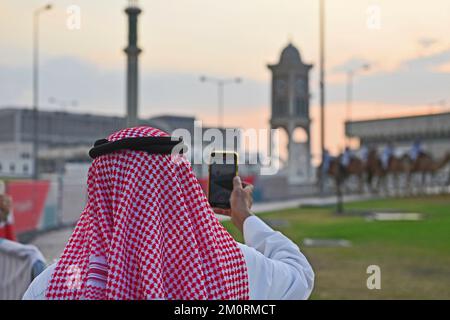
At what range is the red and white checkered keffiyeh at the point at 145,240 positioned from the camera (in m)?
1.98

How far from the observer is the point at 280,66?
61.8 m

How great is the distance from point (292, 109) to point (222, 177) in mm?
63890

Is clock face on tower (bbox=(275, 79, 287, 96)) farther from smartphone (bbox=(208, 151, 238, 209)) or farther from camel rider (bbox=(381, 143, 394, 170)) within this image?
smartphone (bbox=(208, 151, 238, 209))

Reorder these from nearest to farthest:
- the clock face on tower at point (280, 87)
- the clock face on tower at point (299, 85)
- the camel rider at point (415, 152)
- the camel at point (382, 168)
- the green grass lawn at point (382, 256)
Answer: the green grass lawn at point (382, 256) < the camel at point (382, 168) < the camel rider at point (415, 152) < the clock face on tower at point (299, 85) < the clock face on tower at point (280, 87)

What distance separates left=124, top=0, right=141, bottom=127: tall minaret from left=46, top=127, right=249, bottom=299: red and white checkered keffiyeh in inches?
177

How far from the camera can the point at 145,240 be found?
1976 millimetres

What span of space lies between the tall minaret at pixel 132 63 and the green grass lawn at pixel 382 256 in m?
3.42

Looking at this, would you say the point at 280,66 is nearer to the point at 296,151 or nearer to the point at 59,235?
the point at 296,151

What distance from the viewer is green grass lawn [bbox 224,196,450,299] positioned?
8.85 meters

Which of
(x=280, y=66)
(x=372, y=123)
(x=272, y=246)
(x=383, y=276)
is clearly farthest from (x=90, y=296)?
(x=372, y=123)

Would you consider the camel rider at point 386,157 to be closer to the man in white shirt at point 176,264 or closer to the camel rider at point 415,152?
the camel rider at point 415,152

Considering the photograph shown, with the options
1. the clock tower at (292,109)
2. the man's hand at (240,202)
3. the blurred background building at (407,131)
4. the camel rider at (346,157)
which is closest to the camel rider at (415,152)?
the camel rider at (346,157)

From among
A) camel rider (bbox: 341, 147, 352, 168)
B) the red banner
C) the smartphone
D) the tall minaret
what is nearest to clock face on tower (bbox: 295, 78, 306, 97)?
camel rider (bbox: 341, 147, 352, 168)
